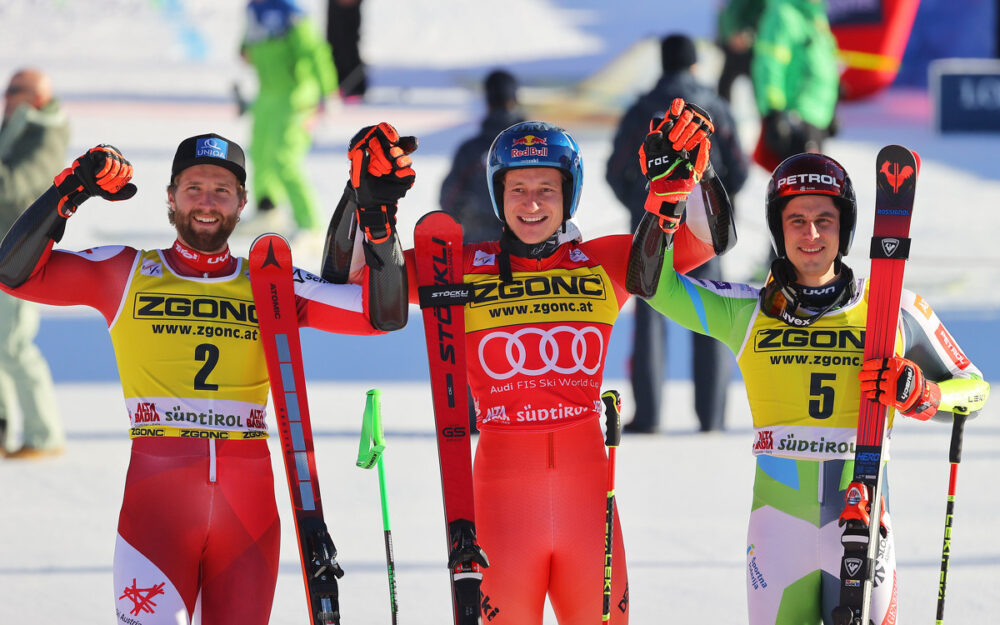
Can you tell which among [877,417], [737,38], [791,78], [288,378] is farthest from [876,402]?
[737,38]

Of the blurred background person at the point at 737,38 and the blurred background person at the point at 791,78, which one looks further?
the blurred background person at the point at 737,38

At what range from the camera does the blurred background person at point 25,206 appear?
7777 mm

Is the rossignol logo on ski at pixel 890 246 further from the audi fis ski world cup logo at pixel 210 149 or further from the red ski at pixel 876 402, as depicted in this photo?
the audi fis ski world cup logo at pixel 210 149

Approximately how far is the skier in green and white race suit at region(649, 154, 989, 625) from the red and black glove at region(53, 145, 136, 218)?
1.75 metres

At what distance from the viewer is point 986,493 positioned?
24.5 feet

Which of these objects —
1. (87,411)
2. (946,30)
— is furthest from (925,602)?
(946,30)

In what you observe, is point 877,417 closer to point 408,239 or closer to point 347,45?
point 408,239

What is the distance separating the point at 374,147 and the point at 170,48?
28532 millimetres

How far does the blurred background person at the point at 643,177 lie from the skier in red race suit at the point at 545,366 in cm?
341

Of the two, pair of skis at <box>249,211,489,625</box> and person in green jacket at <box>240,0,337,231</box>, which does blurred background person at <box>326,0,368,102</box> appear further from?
pair of skis at <box>249,211,489,625</box>

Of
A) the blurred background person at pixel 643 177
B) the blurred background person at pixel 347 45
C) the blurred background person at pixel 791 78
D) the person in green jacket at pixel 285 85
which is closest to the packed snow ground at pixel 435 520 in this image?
the blurred background person at pixel 643 177

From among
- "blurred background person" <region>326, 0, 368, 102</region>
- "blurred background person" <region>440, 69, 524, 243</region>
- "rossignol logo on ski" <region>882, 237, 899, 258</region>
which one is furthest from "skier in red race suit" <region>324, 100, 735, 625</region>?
Result: "blurred background person" <region>326, 0, 368, 102</region>

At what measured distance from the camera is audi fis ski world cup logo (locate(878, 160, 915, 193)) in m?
4.16

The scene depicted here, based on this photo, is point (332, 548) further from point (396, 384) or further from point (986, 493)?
point (396, 384)
